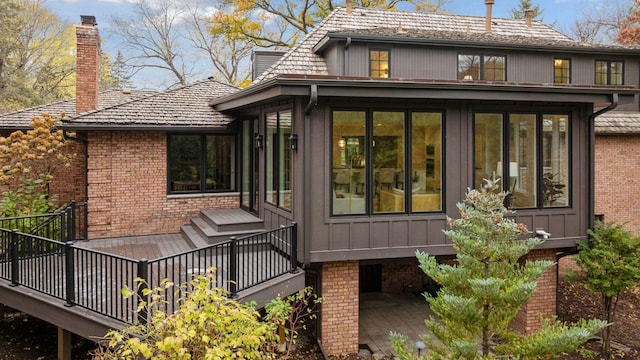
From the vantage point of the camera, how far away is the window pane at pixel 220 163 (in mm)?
11812

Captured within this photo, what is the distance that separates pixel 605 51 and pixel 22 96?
24664mm

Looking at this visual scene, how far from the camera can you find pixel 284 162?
8.73 m

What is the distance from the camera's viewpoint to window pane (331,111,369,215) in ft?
26.0

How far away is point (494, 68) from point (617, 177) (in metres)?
5.36

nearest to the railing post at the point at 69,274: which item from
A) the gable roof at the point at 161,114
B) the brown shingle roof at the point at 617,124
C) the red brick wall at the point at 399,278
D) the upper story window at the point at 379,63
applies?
the gable roof at the point at 161,114

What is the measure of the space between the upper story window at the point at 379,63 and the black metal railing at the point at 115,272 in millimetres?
5554

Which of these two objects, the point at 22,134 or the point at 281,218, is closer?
the point at 281,218

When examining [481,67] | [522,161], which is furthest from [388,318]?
[481,67]

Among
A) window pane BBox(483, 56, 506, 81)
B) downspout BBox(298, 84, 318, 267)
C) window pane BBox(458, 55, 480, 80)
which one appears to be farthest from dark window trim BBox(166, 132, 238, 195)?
window pane BBox(483, 56, 506, 81)

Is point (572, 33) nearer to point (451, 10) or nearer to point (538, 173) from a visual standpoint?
point (451, 10)

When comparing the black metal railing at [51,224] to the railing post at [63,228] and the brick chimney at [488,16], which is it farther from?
the brick chimney at [488,16]

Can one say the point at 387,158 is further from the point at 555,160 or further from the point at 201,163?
the point at 201,163

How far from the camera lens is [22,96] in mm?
21703

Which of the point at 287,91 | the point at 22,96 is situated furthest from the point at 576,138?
the point at 22,96
